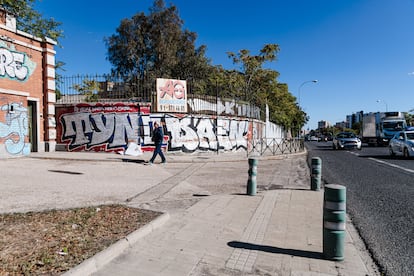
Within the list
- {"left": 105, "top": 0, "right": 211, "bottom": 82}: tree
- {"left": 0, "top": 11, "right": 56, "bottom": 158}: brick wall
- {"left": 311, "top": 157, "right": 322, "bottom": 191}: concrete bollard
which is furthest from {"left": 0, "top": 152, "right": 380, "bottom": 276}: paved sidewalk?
{"left": 105, "top": 0, "right": 211, "bottom": 82}: tree

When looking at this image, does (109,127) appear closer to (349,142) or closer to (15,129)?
(15,129)

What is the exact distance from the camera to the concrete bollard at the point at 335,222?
3.63m

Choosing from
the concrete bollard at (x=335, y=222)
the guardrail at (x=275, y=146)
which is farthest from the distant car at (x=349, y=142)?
the concrete bollard at (x=335, y=222)

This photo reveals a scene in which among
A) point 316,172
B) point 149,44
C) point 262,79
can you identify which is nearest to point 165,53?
point 149,44

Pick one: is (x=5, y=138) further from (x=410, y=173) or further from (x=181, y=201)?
(x=410, y=173)

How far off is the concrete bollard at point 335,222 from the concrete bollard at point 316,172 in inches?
160

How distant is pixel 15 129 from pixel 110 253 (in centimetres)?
1222

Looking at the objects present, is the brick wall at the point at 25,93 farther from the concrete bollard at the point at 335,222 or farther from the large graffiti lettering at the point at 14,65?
the concrete bollard at the point at 335,222

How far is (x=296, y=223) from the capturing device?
5.17m

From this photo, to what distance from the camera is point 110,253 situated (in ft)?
11.5

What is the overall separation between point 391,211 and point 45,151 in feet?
51.9

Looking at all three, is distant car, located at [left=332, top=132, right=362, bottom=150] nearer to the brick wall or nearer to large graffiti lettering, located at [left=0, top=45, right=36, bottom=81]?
the brick wall

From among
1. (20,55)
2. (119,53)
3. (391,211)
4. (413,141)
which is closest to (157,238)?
(391,211)

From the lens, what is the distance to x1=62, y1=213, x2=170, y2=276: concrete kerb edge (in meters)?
3.06
